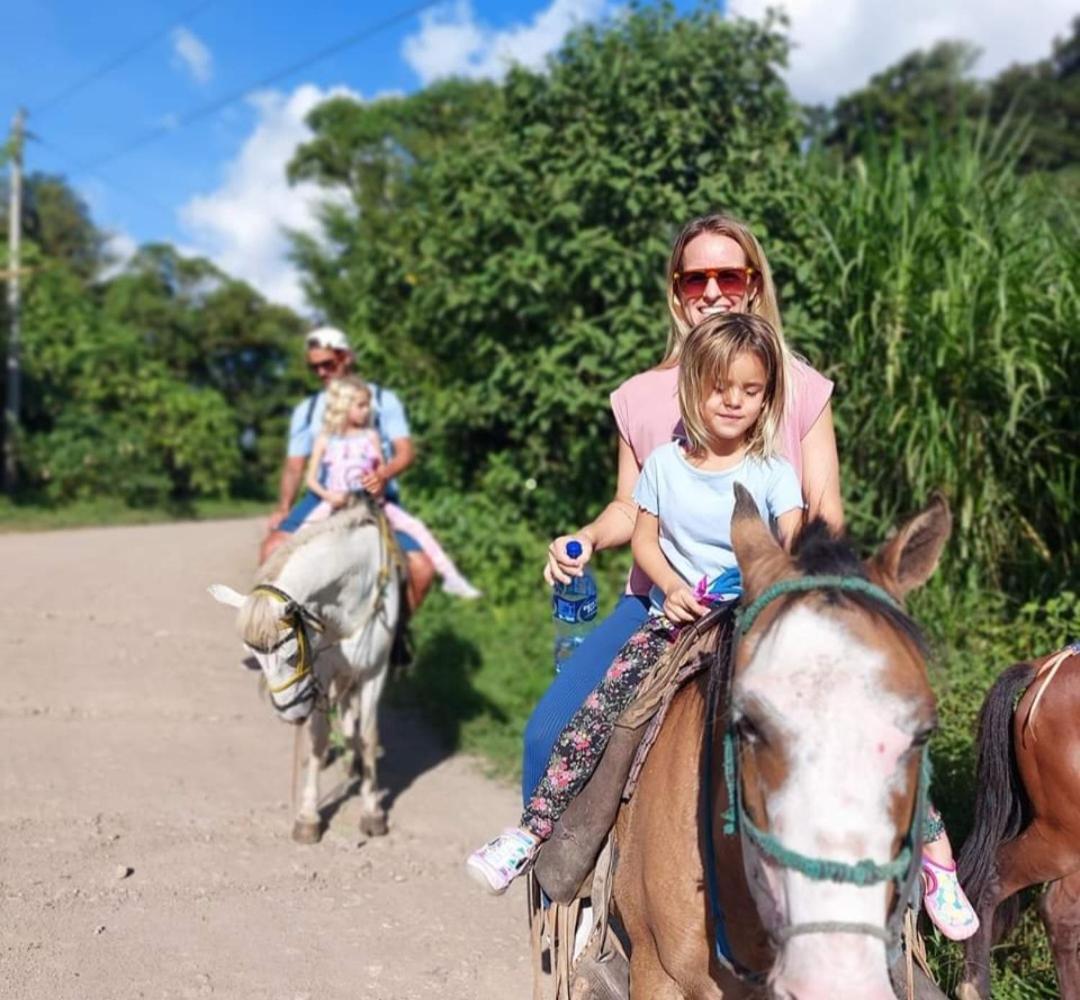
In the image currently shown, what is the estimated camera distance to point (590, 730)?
2.61 m

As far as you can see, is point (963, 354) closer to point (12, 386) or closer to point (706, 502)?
point (706, 502)

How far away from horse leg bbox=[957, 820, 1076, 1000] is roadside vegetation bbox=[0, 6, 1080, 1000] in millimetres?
185

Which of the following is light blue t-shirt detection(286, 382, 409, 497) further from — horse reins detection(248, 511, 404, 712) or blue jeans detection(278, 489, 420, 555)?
horse reins detection(248, 511, 404, 712)

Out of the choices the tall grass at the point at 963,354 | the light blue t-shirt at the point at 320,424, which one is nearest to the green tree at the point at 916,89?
the tall grass at the point at 963,354

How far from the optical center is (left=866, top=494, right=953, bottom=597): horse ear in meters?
1.87

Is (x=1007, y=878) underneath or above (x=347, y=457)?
underneath

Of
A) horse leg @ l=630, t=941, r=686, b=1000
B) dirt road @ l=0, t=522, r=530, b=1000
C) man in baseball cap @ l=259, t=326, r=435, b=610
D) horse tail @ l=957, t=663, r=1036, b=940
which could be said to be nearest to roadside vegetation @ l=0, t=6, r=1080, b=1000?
horse tail @ l=957, t=663, r=1036, b=940

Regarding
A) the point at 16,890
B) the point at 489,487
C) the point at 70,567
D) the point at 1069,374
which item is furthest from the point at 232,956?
the point at 70,567

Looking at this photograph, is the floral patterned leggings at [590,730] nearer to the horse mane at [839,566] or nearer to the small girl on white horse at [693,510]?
the small girl on white horse at [693,510]

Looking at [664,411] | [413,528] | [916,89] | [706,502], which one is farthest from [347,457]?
[916,89]

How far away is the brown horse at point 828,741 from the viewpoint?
154 cm

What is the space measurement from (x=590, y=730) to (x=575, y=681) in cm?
26

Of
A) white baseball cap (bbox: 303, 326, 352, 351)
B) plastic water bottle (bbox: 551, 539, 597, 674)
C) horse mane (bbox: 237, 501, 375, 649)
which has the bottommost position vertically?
horse mane (bbox: 237, 501, 375, 649)

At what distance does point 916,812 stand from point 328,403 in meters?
4.87
